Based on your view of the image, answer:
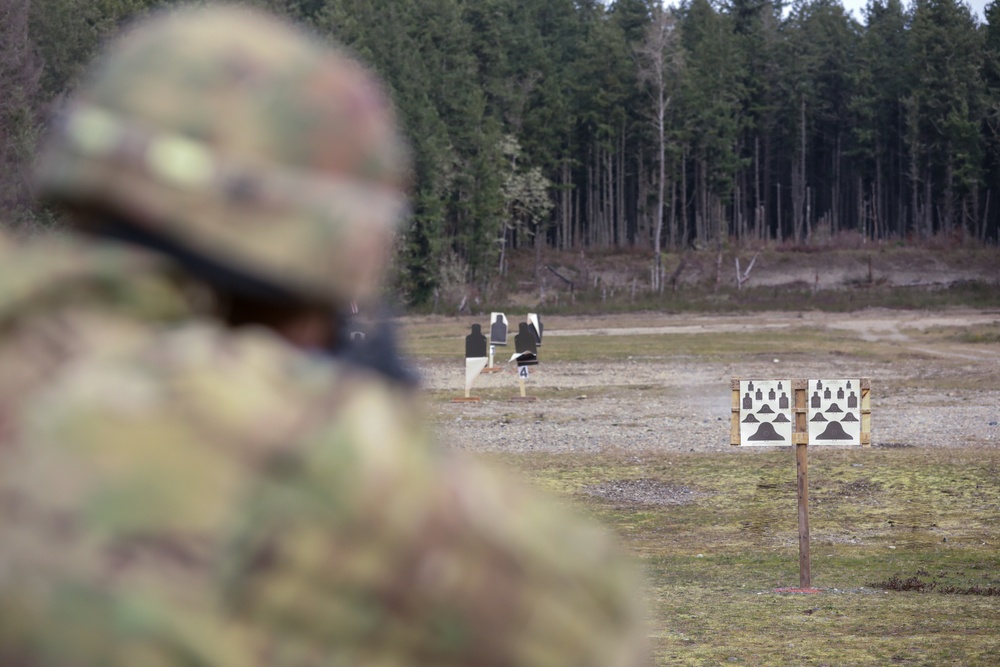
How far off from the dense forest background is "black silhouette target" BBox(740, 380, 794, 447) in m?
53.8

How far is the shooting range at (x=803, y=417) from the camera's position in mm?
10617

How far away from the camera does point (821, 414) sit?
428 inches

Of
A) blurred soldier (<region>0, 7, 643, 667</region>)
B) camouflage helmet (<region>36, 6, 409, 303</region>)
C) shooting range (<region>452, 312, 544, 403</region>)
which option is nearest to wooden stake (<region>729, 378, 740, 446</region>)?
blurred soldier (<region>0, 7, 643, 667</region>)

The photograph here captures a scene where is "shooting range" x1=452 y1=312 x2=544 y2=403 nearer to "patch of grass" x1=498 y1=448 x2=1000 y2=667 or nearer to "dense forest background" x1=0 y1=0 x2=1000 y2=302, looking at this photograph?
"patch of grass" x1=498 y1=448 x2=1000 y2=667

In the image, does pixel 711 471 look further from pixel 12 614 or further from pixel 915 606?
pixel 12 614

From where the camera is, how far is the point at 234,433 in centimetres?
112

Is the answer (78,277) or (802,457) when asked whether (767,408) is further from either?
(78,277)

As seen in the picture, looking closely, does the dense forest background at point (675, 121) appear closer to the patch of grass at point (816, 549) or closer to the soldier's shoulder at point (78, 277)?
the patch of grass at point (816, 549)

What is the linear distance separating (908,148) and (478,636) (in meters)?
103

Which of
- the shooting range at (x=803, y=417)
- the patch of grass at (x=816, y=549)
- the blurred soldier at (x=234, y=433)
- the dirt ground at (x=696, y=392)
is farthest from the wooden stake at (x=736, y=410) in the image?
the blurred soldier at (x=234, y=433)

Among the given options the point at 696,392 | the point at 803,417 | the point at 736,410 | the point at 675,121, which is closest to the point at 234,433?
the point at 803,417

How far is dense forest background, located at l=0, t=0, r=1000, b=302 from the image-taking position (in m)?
76.2

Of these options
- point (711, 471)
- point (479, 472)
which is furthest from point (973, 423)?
point (479, 472)

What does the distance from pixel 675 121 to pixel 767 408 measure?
273 feet
